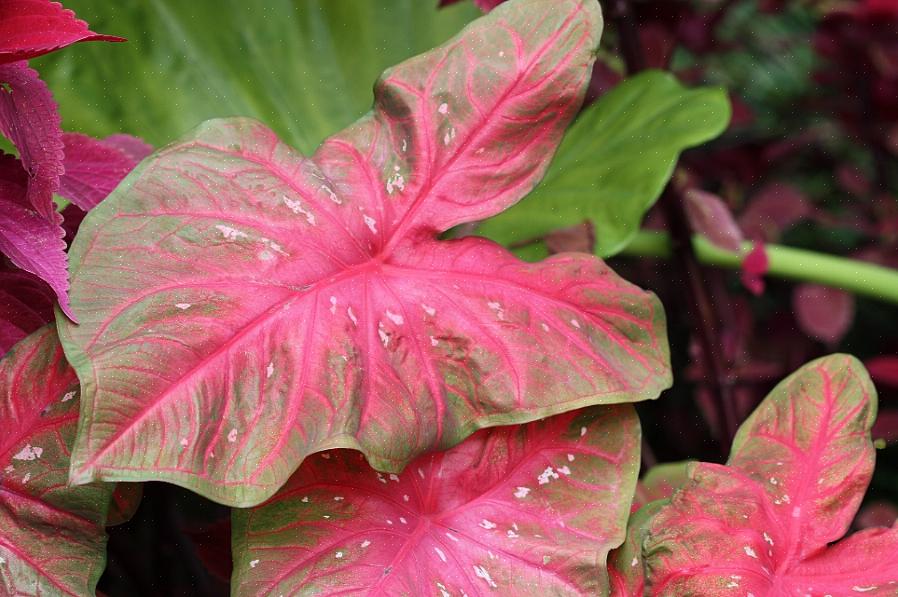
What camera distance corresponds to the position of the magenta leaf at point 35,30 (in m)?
0.42

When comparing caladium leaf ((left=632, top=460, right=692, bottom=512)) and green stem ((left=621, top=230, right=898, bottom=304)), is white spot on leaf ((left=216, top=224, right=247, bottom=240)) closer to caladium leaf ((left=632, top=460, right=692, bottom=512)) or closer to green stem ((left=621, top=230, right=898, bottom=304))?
caladium leaf ((left=632, top=460, right=692, bottom=512))

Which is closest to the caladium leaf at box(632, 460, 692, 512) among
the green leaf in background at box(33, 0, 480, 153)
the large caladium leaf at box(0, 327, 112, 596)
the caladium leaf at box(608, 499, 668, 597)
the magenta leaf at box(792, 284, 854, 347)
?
the caladium leaf at box(608, 499, 668, 597)

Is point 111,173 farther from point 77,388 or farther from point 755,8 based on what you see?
point 755,8

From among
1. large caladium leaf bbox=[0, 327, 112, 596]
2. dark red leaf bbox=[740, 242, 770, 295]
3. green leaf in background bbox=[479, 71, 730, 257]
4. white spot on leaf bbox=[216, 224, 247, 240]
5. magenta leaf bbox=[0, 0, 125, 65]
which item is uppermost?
magenta leaf bbox=[0, 0, 125, 65]

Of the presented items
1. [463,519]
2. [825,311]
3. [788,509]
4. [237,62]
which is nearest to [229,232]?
[463,519]

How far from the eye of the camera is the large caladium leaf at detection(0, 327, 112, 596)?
41 cm

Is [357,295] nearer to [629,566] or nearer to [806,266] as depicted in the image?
[629,566]

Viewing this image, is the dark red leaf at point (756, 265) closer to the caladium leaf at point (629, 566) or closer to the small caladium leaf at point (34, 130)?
the caladium leaf at point (629, 566)

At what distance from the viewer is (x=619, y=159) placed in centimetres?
75

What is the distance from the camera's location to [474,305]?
491 mm

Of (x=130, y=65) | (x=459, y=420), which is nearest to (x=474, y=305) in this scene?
(x=459, y=420)

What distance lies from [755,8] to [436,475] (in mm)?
1689

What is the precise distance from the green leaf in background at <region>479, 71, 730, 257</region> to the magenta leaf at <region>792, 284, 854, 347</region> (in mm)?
579

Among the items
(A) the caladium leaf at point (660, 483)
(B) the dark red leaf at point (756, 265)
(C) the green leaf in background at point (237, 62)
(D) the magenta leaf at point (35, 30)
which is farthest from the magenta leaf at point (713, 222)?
(D) the magenta leaf at point (35, 30)
